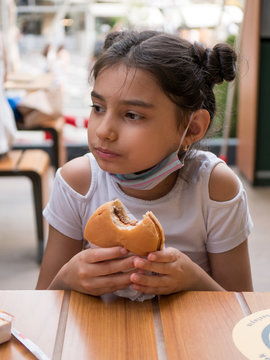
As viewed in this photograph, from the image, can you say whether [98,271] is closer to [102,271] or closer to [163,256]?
[102,271]

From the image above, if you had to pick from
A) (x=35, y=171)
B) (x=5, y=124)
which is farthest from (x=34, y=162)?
(x=5, y=124)

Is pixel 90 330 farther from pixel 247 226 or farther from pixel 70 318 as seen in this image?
pixel 247 226

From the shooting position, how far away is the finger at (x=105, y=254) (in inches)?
37.2

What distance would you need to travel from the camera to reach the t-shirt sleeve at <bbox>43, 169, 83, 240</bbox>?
1.31 m

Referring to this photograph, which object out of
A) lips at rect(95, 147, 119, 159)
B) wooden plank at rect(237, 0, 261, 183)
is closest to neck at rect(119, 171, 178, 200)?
lips at rect(95, 147, 119, 159)

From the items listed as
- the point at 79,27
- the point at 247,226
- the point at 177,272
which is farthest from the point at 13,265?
the point at 79,27

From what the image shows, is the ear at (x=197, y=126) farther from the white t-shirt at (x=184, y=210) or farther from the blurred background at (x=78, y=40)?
the blurred background at (x=78, y=40)

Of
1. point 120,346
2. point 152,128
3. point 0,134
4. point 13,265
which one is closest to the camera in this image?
point 120,346

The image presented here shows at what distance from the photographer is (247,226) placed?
4.29 feet

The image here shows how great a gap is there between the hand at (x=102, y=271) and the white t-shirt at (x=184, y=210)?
0.31 metres

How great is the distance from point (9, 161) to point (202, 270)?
1967 mm

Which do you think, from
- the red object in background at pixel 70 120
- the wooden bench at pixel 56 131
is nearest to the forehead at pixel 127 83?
the wooden bench at pixel 56 131

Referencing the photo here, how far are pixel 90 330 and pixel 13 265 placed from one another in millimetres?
2230

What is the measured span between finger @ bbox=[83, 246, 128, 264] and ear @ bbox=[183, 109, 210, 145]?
0.41m
